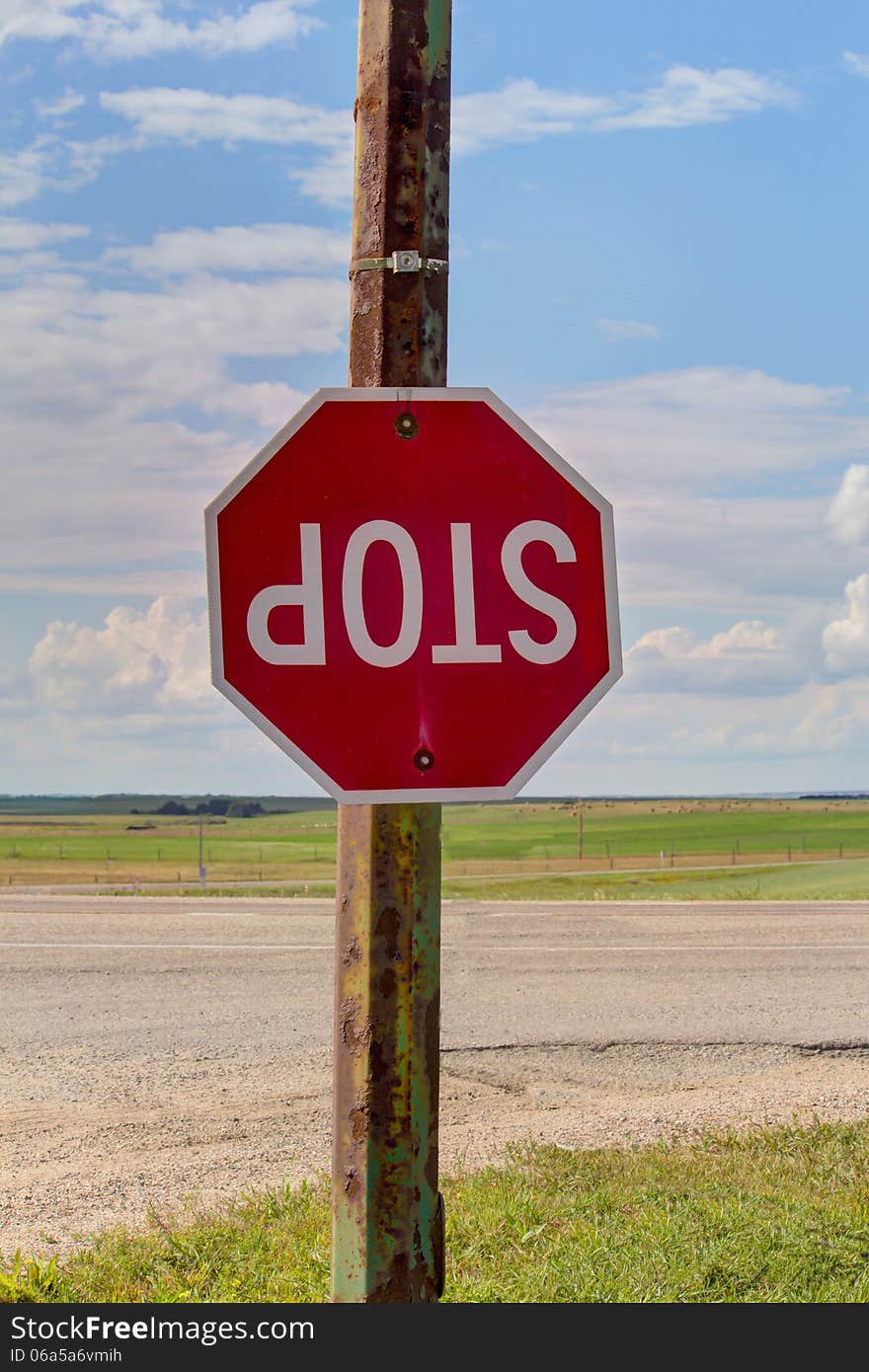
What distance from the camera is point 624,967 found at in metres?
12.4

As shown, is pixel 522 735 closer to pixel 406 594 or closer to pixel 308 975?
pixel 406 594

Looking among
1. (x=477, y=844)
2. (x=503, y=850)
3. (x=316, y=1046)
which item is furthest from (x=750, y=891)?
(x=477, y=844)

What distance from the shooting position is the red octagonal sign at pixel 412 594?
258cm

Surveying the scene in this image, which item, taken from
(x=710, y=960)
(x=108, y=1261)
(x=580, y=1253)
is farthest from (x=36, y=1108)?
(x=710, y=960)

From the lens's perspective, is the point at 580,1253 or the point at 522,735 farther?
the point at 580,1253

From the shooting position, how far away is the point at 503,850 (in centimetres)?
11238

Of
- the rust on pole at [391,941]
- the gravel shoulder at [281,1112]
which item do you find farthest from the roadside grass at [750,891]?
the rust on pole at [391,941]

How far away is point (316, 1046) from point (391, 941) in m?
6.68

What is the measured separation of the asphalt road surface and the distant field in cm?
1939

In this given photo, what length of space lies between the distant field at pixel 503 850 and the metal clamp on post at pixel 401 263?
97.6ft

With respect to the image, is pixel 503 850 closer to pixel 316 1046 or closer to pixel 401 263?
pixel 316 1046

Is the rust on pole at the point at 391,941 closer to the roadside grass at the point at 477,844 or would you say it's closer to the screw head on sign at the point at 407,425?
the screw head on sign at the point at 407,425

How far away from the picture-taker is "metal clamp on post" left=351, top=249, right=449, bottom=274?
269 cm
